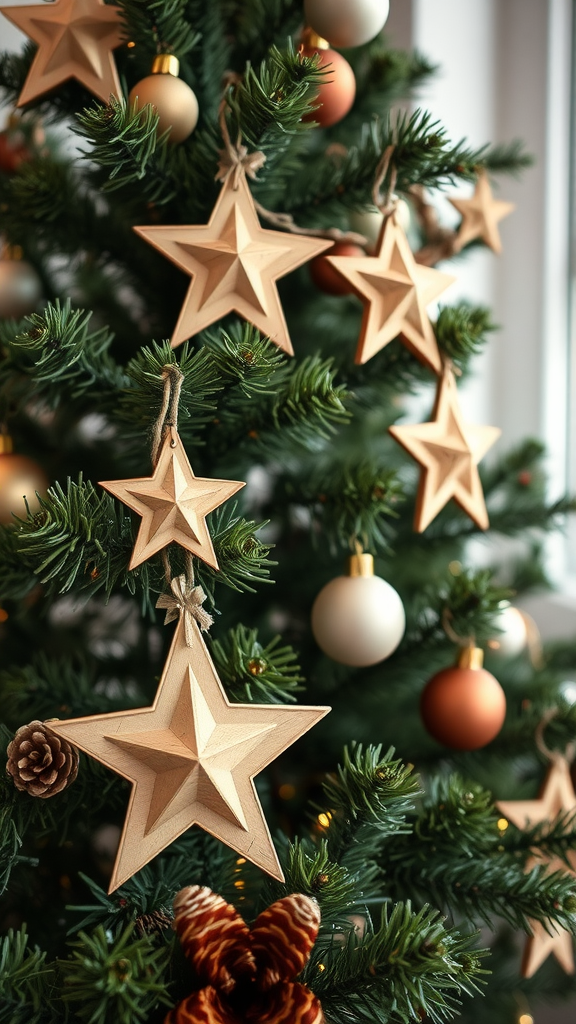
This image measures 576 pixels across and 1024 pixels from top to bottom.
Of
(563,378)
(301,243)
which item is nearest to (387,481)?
(301,243)

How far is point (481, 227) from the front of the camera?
67cm

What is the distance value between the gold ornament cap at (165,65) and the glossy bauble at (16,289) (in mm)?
220

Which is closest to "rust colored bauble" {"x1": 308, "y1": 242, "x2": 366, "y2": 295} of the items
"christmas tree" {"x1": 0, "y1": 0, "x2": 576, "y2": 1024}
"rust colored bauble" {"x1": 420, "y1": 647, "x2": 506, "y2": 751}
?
"christmas tree" {"x1": 0, "y1": 0, "x2": 576, "y2": 1024}

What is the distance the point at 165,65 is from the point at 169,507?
315 mm

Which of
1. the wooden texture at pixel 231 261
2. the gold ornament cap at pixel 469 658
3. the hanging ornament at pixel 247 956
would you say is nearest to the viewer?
the hanging ornament at pixel 247 956

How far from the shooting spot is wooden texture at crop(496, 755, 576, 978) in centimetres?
56


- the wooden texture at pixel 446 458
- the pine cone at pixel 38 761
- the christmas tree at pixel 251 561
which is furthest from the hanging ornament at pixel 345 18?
the pine cone at pixel 38 761

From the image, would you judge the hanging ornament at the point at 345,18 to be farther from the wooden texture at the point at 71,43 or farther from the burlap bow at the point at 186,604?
the burlap bow at the point at 186,604

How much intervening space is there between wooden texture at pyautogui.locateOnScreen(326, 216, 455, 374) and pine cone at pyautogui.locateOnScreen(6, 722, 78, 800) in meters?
0.31

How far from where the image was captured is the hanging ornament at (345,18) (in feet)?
1.63

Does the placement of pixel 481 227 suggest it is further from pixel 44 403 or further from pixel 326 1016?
pixel 326 1016

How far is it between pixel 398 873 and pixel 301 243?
43cm

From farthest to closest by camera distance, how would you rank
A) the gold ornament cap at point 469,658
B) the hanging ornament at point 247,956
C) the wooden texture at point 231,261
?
the gold ornament cap at point 469,658 → the wooden texture at point 231,261 → the hanging ornament at point 247,956

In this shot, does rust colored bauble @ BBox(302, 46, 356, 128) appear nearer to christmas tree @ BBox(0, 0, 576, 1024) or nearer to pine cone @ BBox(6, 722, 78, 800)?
christmas tree @ BBox(0, 0, 576, 1024)
